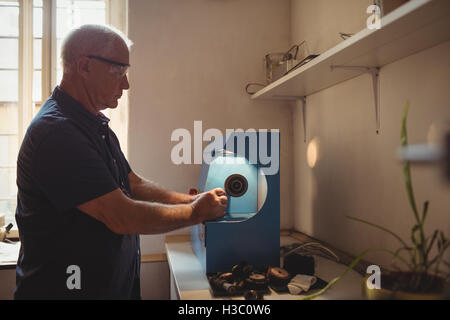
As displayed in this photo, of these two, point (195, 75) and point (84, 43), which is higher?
point (195, 75)

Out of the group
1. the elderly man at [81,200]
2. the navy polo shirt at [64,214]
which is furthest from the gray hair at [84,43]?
the navy polo shirt at [64,214]

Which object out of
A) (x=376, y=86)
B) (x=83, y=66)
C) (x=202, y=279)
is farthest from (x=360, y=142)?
(x=83, y=66)

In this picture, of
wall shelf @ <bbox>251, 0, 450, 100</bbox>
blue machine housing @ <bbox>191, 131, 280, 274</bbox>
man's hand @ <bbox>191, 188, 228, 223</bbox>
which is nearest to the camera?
wall shelf @ <bbox>251, 0, 450, 100</bbox>

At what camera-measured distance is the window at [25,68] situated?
224 centimetres

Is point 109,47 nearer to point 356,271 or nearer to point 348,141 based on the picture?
point 348,141

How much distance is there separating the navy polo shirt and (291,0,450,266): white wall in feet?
3.04

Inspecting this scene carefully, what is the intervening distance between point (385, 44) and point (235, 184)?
0.74 m

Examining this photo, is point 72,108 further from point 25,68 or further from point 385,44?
point 25,68

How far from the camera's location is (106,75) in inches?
50.8

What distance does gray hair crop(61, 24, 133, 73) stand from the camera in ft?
4.12

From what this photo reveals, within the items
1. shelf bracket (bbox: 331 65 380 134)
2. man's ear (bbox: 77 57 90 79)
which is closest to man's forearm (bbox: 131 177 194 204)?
man's ear (bbox: 77 57 90 79)

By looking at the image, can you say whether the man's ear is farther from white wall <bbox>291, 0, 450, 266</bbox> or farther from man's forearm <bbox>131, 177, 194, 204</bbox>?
white wall <bbox>291, 0, 450, 266</bbox>

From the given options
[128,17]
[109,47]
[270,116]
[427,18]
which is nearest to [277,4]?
[270,116]
